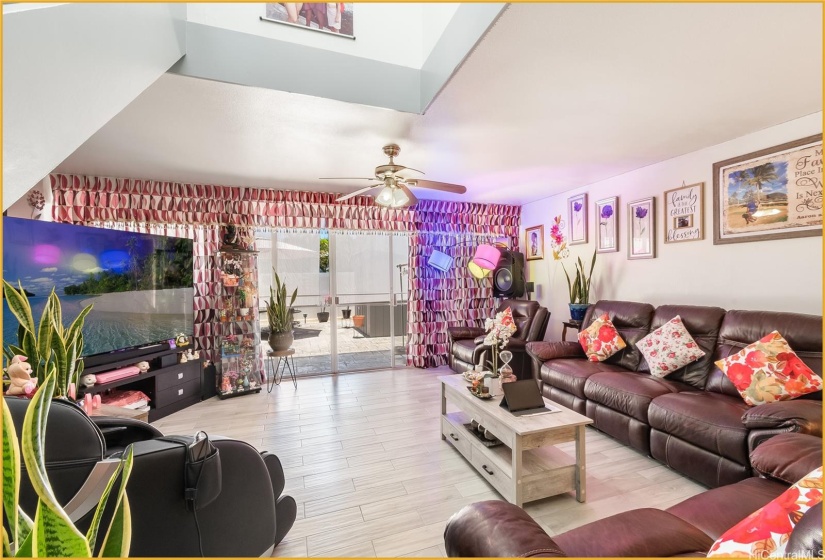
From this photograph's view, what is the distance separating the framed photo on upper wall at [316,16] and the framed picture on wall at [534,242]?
3.75m

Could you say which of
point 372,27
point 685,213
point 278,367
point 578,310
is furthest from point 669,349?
point 278,367

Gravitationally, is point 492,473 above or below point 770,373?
below

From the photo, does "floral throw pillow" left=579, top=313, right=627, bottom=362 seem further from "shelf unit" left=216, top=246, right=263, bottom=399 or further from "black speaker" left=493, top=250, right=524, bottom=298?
"shelf unit" left=216, top=246, right=263, bottom=399

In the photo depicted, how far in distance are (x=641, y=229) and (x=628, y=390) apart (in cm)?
192

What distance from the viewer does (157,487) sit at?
111cm

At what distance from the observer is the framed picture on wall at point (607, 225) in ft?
12.7

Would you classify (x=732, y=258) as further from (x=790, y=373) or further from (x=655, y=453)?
(x=655, y=453)

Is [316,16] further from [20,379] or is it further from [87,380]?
[87,380]

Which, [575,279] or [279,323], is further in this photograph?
[575,279]

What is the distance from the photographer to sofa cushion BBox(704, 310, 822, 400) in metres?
2.14

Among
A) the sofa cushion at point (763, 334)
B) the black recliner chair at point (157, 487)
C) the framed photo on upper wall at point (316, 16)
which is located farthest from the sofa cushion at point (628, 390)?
the framed photo on upper wall at point (316, 16)

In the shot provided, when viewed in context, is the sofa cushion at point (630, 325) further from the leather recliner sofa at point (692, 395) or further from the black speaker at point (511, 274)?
the black speaker at point (511, 274)

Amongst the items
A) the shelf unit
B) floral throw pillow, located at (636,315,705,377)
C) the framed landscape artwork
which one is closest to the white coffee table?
floral throw pillow, located at (636,315,705,377)

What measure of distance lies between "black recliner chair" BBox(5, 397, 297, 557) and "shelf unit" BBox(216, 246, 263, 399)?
264 centimetres
